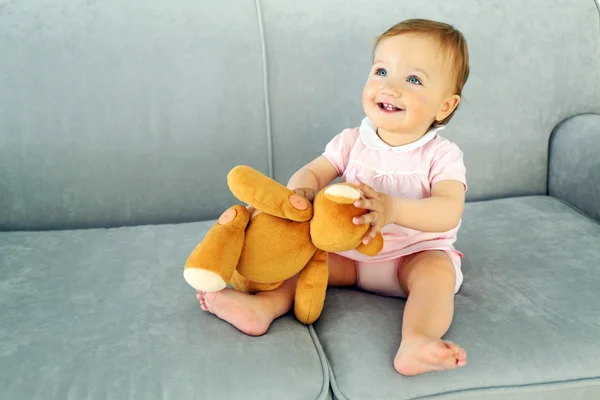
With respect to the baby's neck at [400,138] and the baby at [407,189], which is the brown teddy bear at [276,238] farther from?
the baby's neck at [400,138]

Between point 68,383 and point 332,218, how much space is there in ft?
1.48

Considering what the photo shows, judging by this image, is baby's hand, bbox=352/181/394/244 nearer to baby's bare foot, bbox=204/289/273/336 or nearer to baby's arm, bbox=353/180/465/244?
baby's arm, bbox=353/180/465/244

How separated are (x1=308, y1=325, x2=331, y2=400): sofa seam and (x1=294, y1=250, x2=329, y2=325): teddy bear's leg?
0.10 ft

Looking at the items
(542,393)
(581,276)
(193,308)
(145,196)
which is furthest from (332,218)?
(145,196)

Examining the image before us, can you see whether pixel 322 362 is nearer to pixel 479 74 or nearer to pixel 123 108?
pixel 123 108

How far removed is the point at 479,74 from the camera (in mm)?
1540

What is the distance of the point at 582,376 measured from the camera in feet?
3.05

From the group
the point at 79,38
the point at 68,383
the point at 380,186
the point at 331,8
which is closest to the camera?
the point at 68,383

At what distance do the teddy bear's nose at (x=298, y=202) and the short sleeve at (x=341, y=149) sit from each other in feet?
0.98

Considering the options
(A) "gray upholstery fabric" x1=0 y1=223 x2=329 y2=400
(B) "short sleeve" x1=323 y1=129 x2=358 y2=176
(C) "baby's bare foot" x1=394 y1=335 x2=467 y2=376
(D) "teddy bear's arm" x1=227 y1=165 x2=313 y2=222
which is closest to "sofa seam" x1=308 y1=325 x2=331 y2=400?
(A) "gray upholstery fabric" x1=0 y1=223 x2=329 y2=400

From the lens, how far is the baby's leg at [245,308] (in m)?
0.97

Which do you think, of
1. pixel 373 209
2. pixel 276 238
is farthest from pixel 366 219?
pixel 276 238

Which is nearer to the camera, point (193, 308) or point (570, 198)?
point (193, 308)

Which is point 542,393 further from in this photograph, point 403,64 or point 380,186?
point 403,64
